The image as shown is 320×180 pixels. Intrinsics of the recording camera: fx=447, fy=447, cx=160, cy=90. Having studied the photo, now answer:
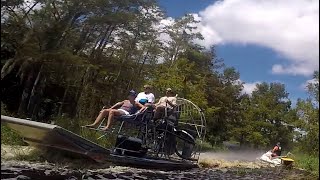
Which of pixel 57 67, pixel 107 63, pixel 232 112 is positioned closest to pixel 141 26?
pixel 107 63

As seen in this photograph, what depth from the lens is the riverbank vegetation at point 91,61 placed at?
17.2m

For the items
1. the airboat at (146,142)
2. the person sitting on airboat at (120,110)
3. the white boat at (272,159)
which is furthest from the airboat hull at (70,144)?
the white boat at (272,159)

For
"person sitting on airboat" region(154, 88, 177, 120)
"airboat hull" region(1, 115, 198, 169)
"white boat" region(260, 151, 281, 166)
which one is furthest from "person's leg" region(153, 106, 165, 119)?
"white boat" region(260, 151, 281, 166)

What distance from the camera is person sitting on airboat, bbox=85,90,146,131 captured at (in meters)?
11.9

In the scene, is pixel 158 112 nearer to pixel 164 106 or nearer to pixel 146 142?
pixel 164 106

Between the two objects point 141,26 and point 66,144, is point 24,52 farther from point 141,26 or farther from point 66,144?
point 141,26

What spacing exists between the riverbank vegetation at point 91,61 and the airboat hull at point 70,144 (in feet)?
8.40

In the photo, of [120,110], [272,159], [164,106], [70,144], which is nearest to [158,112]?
[164,106]

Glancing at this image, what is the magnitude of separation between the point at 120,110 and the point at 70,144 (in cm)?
293

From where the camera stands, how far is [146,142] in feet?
44.8

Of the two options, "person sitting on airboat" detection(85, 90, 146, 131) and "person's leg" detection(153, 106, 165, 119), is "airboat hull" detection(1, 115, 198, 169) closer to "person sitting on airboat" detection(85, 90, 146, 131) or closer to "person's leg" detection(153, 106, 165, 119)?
"person sitting on airboat" detection(85, 90, 146, 131)

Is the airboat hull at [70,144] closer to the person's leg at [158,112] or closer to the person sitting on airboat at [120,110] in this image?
the person sitting on airboat at [120,110]

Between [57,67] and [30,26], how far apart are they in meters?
4.06

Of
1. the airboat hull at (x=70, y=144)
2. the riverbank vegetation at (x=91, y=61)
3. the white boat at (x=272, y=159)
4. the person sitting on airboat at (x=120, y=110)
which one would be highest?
the riverbank vegetation at (x=91, y=61)
